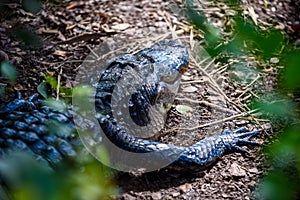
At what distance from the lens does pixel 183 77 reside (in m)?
3.37

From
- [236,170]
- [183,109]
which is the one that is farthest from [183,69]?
[236,170]

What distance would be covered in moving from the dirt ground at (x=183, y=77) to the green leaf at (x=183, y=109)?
0.9 inches

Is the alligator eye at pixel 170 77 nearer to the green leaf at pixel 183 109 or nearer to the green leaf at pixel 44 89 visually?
the green leaf at pixel 183 109

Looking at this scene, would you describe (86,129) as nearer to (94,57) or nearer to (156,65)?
(156,65)

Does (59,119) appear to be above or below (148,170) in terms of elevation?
above

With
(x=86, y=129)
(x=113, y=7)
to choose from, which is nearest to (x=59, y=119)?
(x=86, y=129)

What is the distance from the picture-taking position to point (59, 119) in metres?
2.25

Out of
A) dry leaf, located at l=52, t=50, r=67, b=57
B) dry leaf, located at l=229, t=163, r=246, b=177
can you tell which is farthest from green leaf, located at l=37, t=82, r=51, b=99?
dry leaf, located at l=229, t=163, r=246, b=177

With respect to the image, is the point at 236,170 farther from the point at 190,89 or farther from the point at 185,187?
the point at 190,89

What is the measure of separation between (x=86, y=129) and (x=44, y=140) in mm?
258

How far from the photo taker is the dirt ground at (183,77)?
2.40m

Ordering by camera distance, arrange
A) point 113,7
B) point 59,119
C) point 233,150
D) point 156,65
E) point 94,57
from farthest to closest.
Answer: point 113,7 → point 94,57 → point 156,65 → point 233,150 → point 59,119

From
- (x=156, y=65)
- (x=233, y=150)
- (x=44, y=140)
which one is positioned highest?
(x=44, y=140)

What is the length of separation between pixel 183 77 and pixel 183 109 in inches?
15.5
